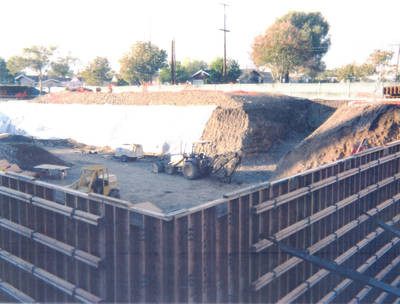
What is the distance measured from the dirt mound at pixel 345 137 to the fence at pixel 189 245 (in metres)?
9.43

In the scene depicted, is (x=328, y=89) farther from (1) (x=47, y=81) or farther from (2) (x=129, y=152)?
(1) (x=47, y=81)

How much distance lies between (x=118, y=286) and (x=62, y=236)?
1.34 meters

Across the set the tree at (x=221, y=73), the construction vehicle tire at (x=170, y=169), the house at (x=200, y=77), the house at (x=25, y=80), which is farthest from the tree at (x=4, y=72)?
the construction vehicle tire at (x=170, y=169)

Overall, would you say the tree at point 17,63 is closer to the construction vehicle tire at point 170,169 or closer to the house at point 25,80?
the house at point 25,80

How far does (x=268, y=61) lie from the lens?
185ft

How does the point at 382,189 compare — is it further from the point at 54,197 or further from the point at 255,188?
the point at 54,197

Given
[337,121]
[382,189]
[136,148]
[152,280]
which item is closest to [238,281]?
[152,280]

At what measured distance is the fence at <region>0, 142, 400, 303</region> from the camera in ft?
15.1

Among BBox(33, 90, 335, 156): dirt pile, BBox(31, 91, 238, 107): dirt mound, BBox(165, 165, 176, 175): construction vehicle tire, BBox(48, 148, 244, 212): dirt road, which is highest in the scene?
BBox(31, 91, 238, 107): dirt mound

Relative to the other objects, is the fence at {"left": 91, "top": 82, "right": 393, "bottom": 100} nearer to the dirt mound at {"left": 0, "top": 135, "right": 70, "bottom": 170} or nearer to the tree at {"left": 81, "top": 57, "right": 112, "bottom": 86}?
the dirt mound at {"left": 0, "top": 135, "right": 70, "bottom": 170}

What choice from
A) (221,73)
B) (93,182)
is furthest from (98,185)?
(221,73)

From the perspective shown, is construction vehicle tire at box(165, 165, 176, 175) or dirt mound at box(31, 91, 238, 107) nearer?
construction vehicle tire at box(165, 165, 176, 175)

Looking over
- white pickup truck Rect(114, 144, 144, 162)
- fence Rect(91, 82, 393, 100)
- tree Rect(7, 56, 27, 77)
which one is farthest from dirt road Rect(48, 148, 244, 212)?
tree Rect(7, 56, 27, 77)

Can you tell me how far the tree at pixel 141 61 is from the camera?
6681 centimetres
